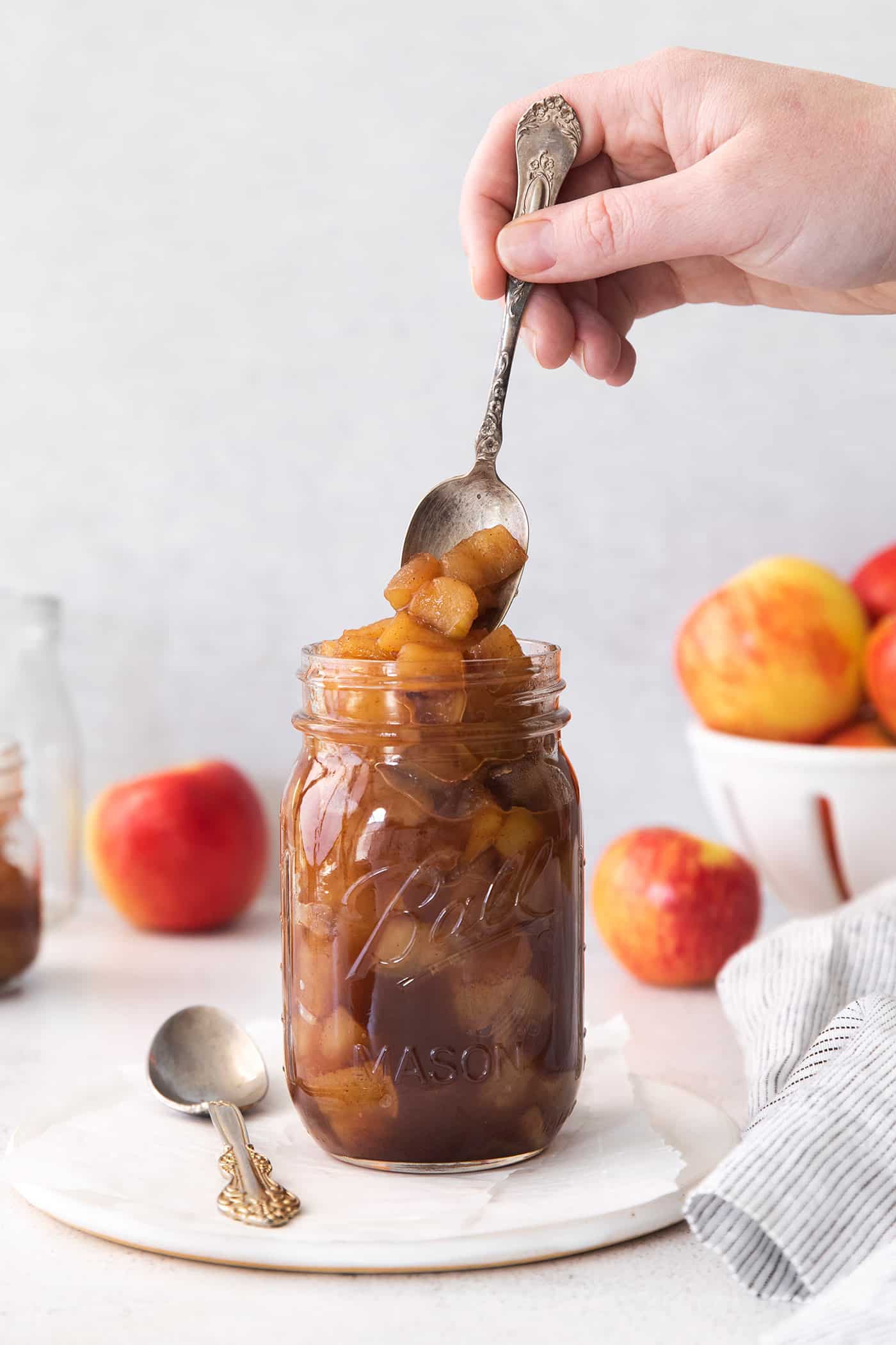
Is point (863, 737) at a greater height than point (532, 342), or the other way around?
point (532, 342)

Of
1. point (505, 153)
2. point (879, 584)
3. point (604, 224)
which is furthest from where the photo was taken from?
point (879, 584)

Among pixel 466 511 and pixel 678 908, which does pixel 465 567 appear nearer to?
pixel 466 511

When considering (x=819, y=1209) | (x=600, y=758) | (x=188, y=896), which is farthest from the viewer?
(x=600, y=758)

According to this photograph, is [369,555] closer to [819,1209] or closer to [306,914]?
[306,914]

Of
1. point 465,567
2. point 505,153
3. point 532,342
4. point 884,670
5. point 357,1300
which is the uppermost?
point 505,153

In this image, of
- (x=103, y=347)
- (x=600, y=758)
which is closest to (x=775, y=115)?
(x=600, y=758)

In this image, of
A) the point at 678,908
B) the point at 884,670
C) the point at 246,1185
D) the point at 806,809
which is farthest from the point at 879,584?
the point at 246,1185
